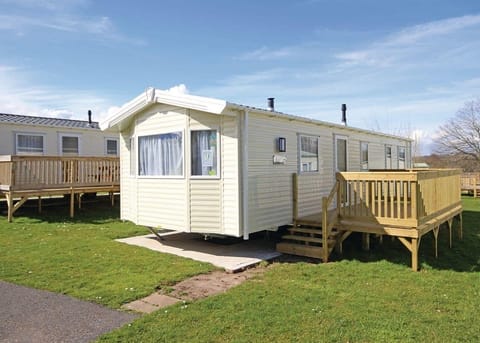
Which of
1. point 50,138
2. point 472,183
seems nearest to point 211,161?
point 50,138

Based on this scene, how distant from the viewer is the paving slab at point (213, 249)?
22.8 ft

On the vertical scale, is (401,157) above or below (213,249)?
above

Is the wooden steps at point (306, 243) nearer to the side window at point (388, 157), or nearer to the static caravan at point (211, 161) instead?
the static caravan at point (211, 161)

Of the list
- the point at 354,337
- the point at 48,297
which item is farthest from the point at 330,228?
the point at 48,297

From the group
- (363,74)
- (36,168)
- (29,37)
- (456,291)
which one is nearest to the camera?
(456,291)

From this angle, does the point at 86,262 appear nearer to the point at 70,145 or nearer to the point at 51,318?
the point at 51,318

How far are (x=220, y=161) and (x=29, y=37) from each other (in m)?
7.09

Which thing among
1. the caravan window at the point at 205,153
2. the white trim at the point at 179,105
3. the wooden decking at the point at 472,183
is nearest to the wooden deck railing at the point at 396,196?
the white trim at the point at 179,105

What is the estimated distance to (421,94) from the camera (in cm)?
2283

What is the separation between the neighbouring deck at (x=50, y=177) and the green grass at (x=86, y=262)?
103cm

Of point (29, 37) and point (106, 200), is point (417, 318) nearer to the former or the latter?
point (29, 37)

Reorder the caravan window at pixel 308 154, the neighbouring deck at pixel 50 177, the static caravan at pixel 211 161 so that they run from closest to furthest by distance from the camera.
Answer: the static caravan at pixel 211 161 < the caravan window at pixel 308 154 < the neighbouring deck at pixel 50 177

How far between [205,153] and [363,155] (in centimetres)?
593

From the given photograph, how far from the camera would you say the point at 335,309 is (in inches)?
179
